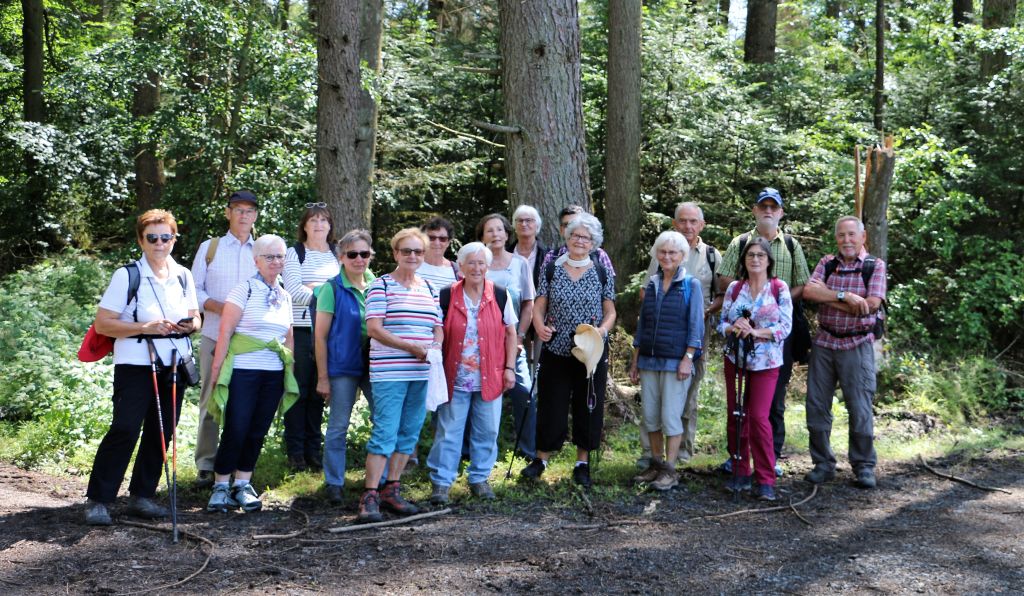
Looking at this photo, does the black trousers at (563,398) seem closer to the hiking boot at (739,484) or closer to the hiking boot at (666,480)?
the hiking boot at (666,480)

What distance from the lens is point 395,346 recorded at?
5641 mm

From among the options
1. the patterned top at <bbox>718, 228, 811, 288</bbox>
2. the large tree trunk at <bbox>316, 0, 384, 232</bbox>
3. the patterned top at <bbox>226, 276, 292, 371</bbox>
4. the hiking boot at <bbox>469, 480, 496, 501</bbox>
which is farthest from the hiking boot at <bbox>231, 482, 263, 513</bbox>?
the large tree trunk at <bbox>316, 0, 384, 232</bbox>

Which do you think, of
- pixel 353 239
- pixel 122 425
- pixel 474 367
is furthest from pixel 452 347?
pixel 122 425

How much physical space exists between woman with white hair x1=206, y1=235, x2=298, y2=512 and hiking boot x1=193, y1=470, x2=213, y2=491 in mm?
459

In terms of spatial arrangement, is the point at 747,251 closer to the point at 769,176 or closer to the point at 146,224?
the point at 146,224

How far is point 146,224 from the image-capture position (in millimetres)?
5426

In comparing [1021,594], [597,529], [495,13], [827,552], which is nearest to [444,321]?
[597,529]

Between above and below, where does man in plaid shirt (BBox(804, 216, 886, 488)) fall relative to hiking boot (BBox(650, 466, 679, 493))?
above

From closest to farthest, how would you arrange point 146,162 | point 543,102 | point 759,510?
point 759,510, point 543,102, point 146,162

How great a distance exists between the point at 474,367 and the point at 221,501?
186cm

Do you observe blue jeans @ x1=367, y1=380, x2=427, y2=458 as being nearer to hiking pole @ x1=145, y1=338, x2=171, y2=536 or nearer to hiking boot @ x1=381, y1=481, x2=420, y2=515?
hiking boot @ x1=381, y1=481, x2=420, y2=515

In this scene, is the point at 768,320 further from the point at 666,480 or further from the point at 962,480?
the point at 962,480

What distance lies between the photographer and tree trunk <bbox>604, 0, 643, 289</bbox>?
495 inches

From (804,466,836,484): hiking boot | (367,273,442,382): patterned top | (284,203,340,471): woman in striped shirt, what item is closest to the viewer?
(367,273,442,382): patterned top
